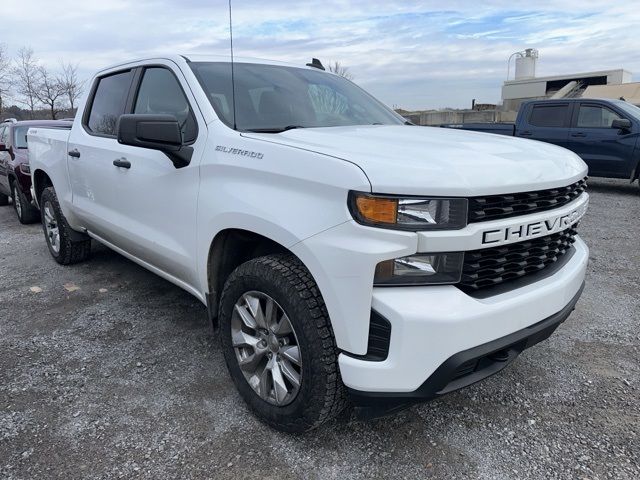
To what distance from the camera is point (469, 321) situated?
1.87m

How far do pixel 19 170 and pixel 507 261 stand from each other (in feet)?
24.4

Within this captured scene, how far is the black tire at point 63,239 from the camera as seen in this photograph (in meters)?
4.93

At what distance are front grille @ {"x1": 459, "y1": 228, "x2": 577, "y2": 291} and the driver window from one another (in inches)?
65.8

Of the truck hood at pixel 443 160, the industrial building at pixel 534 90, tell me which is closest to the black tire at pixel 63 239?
the truck hood at pixel 443 160

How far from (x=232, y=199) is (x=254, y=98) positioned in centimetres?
89

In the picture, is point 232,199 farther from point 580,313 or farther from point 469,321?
point 580,313

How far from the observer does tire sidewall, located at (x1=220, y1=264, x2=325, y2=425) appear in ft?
6.82

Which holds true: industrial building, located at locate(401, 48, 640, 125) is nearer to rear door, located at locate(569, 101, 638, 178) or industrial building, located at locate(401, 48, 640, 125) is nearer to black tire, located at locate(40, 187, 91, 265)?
rear door, located at locate(569, 101, 638, 178)

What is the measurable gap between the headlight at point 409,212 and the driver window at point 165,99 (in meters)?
1.32

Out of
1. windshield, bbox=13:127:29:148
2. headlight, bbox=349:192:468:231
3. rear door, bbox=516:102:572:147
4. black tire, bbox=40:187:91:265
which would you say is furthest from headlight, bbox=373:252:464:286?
rear door, bbox=516:102:572:147

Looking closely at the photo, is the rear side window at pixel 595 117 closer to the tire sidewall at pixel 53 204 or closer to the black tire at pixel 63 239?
the black tire at pixel 63 239

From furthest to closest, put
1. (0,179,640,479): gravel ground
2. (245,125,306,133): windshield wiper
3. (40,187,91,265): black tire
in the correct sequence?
Result: (40,187,91,265): black tire → (245,125,306,133): windshield wiper → (0,179,640,479): gravel ground

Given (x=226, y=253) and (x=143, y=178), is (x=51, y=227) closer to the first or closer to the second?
(x=143, y=178)

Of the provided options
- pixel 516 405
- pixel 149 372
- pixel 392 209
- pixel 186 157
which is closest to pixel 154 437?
pixel 149 372
